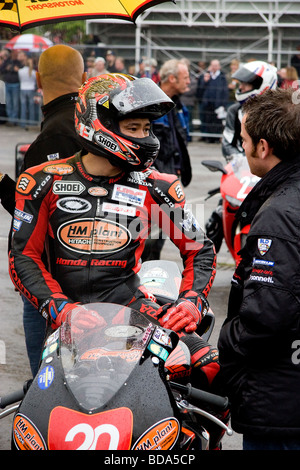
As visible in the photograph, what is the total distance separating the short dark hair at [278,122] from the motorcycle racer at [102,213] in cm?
69

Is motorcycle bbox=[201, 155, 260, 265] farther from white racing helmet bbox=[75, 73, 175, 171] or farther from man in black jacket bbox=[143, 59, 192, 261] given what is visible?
white racing helmet bbox=[75, 73, 175, 171]

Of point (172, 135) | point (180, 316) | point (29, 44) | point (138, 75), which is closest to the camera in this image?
point (180, 316)

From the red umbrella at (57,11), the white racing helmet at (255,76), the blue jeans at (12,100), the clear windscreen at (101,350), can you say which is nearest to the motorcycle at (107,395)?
the clear windscreen at (101,350)

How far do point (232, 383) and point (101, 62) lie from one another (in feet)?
56.2

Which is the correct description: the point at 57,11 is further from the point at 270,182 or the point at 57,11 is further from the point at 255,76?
the point at 255,76

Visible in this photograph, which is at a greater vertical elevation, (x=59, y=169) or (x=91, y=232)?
(x=59, y=169)

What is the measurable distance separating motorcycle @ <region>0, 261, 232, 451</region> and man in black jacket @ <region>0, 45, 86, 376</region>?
1523 millimetres

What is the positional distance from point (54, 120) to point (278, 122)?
2117 millimetres

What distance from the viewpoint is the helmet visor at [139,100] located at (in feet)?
11.3

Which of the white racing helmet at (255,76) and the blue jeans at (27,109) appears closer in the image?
the white racing helmet at (255,76)

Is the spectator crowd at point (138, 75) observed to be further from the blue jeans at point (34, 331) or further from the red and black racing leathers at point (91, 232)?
the red and black racing leathers at point (91, 232)

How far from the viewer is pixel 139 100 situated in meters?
A: 3.45

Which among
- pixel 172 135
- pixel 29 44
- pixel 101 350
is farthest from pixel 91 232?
pixel 29 44
